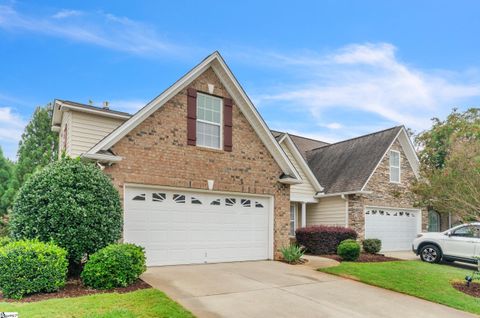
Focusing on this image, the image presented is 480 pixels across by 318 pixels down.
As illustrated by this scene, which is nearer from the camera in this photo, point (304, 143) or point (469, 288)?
point (469, 288)

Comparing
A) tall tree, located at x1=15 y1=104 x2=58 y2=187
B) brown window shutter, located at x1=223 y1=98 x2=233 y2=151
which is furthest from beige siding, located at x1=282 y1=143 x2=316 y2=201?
A: tall tree, located at x1=15 y1=104 x2=58 y2=187

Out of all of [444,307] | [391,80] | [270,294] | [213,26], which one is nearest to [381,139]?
[391,80]

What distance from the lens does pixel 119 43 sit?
46.6 ft

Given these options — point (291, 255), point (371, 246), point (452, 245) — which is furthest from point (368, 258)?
point (291, 255)

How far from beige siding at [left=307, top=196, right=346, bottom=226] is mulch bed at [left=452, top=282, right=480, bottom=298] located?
7.81 metres

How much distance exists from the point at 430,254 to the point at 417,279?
4.92m

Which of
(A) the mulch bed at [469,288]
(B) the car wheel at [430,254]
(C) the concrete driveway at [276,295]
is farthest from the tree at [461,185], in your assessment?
(C) the concrete driveway at [276,295]

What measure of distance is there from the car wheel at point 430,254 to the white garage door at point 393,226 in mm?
3277

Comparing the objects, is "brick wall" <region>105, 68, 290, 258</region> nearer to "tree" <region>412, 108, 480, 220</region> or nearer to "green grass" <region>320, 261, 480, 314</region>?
"green grass" <region>320, 261, 480, 314</region>

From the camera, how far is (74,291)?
7.86 meters

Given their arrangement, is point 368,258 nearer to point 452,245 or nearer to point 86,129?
point 452,245

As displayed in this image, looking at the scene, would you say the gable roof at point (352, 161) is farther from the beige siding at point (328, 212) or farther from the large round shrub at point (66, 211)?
the large round shrub at point (66, 211)

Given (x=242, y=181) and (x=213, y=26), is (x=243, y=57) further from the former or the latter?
(x=242, y=181)

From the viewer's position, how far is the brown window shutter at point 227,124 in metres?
13.1
